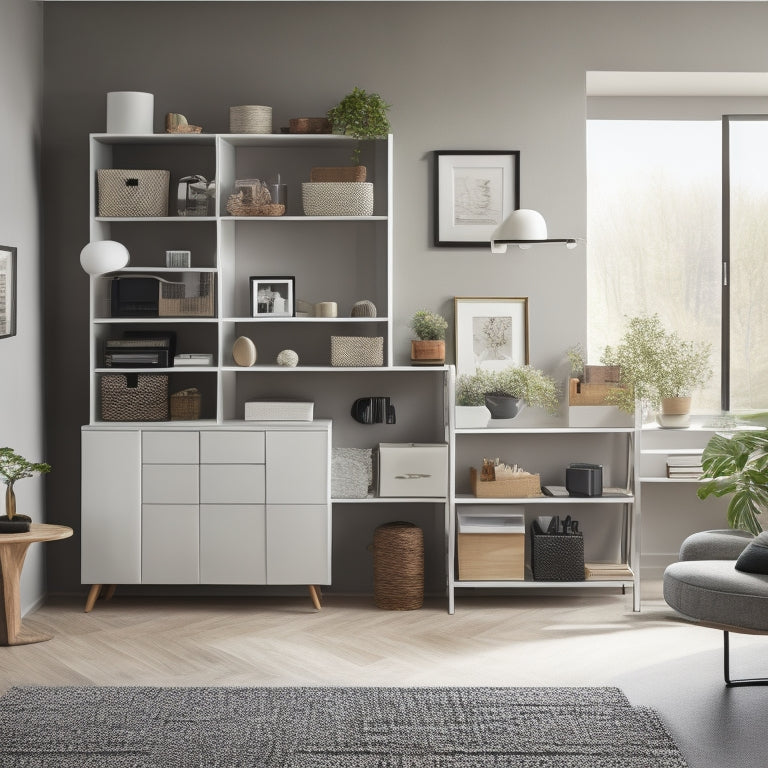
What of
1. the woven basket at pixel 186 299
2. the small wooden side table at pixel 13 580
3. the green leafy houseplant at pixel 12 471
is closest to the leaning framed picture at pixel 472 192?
the woven basket at pixel 186 299

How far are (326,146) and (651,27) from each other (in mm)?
1807

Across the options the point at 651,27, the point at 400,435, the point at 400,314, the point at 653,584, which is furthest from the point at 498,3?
the point at 653,584

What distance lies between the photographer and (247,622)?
4.65 metres

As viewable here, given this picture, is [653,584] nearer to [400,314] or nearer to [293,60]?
[400,314]

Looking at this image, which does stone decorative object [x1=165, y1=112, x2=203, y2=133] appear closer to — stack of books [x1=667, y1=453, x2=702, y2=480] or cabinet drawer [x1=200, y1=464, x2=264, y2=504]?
cabinet drawer [x1=200, y1=464, x2=264, y2=504]

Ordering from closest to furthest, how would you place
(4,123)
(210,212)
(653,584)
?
(4,123) < (210,212) < (653,584)

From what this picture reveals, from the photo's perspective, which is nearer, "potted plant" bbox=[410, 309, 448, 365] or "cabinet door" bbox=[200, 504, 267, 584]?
"cabinet door" bbox=[200, 504, 267, 584]

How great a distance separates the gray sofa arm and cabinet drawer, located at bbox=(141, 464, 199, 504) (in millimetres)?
2327

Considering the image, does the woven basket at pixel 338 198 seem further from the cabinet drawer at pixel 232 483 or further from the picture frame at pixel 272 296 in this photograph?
the cabinet drawer at pixel 232 483

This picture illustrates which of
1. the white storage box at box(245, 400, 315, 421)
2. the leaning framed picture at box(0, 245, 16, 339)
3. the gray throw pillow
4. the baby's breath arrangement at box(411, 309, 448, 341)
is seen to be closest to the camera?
the gray throw pillow

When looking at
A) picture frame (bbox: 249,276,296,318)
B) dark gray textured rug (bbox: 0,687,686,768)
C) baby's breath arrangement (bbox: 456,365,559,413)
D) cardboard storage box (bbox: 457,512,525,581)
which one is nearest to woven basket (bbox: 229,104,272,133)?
picture frame (bbox: 249,276,296,318)

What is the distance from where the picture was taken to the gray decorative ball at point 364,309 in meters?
4.86

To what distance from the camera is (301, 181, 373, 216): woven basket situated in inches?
189

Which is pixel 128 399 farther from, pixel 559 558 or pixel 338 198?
pixel 559 558
